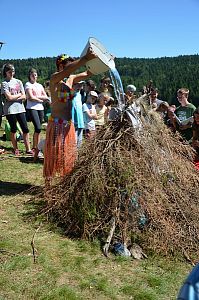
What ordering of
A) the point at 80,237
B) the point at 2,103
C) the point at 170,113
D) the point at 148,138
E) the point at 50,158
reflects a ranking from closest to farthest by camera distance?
the point at 80,237 < the point at 148,138 < the point at 50,158 < the point at 170,113 < the point at 2,103

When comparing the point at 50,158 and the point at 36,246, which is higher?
the point at 50,158

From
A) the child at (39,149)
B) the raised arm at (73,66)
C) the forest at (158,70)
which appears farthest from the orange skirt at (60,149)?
the forest at (158,70)

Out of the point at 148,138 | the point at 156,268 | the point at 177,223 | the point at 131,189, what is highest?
the point at 148,138

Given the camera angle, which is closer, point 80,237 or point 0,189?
point 80,237

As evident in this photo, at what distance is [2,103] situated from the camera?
6.97 m

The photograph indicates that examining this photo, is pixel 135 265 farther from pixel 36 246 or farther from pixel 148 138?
pixel 148 138

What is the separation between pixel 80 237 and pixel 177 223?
981 mm

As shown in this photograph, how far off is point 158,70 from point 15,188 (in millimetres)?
52585

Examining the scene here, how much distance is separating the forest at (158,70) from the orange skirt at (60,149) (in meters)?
34.7

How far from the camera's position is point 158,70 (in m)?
55.2

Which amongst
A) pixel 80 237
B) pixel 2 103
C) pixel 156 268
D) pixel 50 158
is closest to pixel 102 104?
pixel 2 103

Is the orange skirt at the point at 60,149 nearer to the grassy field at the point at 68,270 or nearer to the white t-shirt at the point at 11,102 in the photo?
the grassy field at the point at 68,270

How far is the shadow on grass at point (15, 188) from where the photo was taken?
4864 mm

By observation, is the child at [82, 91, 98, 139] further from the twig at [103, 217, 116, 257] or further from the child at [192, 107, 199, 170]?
the twig at [103, 217, 116, 257]
